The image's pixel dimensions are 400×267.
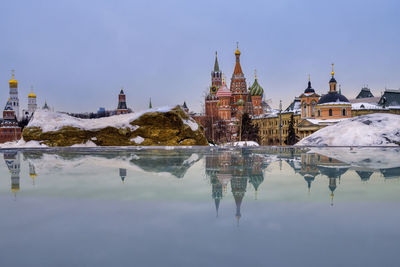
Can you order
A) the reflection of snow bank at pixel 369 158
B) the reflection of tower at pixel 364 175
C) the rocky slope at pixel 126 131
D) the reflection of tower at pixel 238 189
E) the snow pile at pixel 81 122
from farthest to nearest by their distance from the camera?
1. the snow pile at pixel 81 122
2. the rocky slope at pixel 126 131
3. the reflection of snow bank at pixel 369 158
4. the reflection of tower at pixel 364 175
5. the reflection of tower at pixel 238 189

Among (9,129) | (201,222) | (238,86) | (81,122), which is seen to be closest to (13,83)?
(9,129)

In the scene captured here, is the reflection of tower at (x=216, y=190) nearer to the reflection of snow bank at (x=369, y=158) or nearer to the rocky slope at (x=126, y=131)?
the reflection of snow bank at (x=369, y=158)

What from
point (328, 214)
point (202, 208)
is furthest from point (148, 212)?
point (328, 214)

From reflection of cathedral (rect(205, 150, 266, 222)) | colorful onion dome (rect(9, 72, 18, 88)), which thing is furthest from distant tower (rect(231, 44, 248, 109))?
reflection of cathedral (rect(205, 150, 266, 222))

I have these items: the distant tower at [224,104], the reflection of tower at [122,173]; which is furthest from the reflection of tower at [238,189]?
the distant tower at [224,104]

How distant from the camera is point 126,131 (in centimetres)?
1752

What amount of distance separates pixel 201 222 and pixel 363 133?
1481 cm

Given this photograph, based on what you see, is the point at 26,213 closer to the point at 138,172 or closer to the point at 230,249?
the point at 230,249

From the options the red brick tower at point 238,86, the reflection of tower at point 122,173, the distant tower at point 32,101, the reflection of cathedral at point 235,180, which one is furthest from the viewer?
the distant tower at point 32,101

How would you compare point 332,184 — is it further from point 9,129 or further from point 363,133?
point 9,129

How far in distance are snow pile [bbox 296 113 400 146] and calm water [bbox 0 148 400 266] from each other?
10604 millimetres

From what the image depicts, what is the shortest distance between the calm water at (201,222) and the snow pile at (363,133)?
10.6m

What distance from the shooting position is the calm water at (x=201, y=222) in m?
2.59

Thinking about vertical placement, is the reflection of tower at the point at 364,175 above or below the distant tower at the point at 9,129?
below
